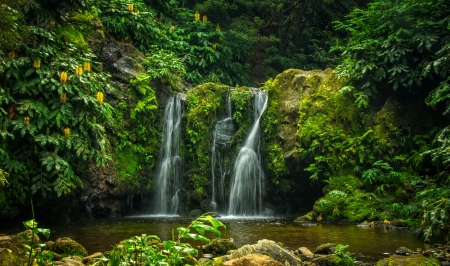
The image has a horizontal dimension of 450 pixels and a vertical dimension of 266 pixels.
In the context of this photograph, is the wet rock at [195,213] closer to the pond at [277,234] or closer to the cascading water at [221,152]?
the cascading water at [221,152]

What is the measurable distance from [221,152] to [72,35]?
6.33 metres

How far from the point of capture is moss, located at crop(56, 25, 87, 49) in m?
11.9

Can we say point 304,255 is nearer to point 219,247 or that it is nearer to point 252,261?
Result: point 219,247

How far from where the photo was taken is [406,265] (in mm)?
5473

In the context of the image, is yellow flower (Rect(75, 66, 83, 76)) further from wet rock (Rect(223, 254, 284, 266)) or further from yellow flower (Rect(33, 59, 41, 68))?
wet rock (Rect(223, 254, 284, 266))

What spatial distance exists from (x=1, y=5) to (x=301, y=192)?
35.9 feet

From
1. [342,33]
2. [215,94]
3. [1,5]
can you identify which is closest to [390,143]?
[215,94]

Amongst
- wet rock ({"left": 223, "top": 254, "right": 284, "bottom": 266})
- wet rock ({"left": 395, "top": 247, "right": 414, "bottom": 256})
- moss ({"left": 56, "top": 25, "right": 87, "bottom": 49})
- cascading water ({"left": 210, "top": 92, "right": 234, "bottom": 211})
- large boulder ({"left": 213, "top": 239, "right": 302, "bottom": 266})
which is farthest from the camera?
cascading water ({"left": 210, "top": 92, "right": 234, "bottom": 211})

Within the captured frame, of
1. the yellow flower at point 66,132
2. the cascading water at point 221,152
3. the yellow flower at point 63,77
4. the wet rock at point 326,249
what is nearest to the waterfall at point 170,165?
the cascading water at point 221,152

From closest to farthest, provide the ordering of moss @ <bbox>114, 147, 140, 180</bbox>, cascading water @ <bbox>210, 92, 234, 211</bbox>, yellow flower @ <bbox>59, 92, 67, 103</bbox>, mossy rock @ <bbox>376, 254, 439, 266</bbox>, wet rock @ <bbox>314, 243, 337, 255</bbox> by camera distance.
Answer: mossy rock @ <bbox>376, 254, 439, 266</bbox> → wet rock @ <bbox>314, 243, 337, 255</bbox> → yellow flower @ <bbox>59, 92, 67, 103</bbox> → moss @ <bbox>114, 147, 140, 180</bbox> → cascading water @ <bbox>210, 92, 234, 211</bbox>

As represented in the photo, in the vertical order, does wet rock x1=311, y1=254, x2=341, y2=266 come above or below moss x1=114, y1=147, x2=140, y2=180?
below

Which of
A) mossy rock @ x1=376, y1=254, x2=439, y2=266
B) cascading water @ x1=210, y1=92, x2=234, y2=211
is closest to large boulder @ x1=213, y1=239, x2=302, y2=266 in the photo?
mossy rock @ x1=376, y1=254, x2=439, y2=266

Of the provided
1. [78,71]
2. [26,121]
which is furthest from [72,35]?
[26,121]

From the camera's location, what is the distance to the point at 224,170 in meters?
15.5
